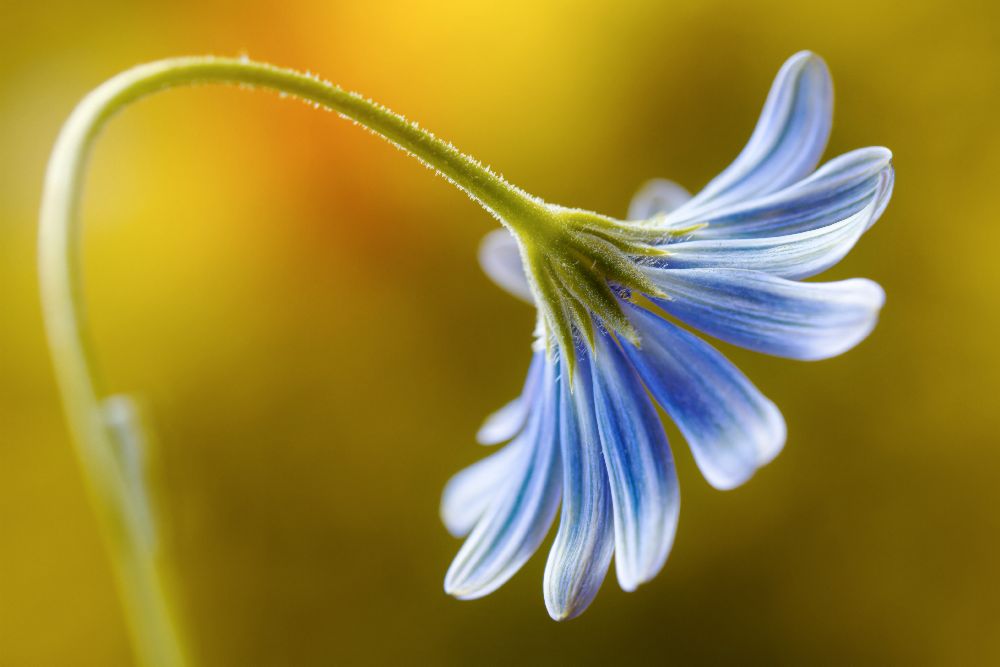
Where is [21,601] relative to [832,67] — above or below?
below

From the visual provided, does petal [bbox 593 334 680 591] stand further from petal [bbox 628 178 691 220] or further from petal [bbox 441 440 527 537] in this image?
→ petal [bbox 628 178 691 220]

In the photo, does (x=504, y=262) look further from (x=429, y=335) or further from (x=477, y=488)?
(x=429, y=335)

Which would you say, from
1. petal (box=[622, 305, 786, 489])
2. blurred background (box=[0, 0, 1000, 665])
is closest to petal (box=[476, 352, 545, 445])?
petal (box=[622, 305, 786, 489])

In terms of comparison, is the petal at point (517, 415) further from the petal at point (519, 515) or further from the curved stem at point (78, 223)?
the curved stem at point (78, 223)

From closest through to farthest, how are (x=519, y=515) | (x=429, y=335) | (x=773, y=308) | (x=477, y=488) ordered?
1. (x=773, y=308)
2. (x=519, y=515)
3. (x=477, y=488)
4. (x=429, y=335)

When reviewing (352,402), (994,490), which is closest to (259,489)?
(352,402)

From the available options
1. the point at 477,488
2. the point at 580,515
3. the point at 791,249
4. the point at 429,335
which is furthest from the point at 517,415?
the point at 429,335

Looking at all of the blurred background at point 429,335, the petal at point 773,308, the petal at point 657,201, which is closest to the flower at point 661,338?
the petal at point 773,308

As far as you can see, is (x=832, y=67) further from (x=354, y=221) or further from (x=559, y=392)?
(x=559, y=392)
